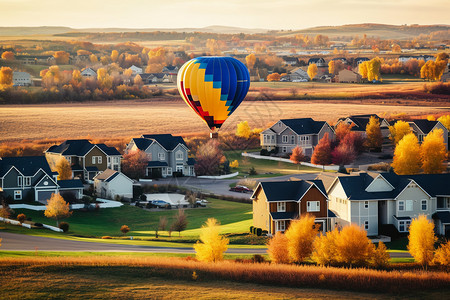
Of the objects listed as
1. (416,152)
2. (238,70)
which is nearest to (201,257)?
(238,70)

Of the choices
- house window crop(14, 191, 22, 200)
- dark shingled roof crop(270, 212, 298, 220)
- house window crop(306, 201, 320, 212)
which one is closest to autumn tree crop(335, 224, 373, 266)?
dark shingled roof crop(270, 212, 298, 220)

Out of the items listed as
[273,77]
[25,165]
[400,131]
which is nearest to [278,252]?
[25,165]

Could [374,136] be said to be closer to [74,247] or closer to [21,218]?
[21,218]

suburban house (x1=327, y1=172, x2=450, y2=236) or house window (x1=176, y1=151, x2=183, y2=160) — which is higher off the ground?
house window (x1=176, y1=151, x2=183, y2=160)

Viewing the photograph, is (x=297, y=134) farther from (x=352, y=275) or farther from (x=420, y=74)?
(x=420, y=74)

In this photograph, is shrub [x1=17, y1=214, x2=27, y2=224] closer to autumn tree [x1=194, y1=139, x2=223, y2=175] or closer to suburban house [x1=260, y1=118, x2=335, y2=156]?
autumn tree [x1=194, y1=139, x2=223, y2=175]

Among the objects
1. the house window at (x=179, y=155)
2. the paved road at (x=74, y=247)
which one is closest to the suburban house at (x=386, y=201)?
the paved road at (x=74, y=247)
